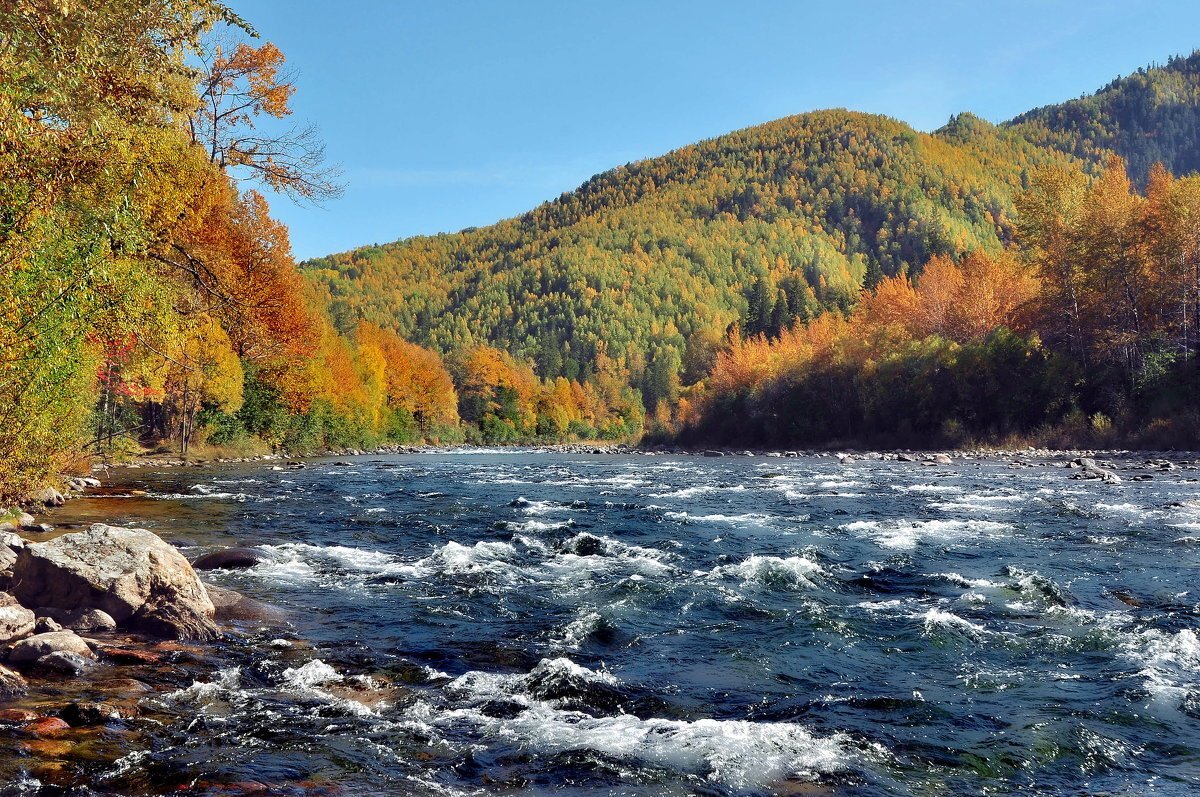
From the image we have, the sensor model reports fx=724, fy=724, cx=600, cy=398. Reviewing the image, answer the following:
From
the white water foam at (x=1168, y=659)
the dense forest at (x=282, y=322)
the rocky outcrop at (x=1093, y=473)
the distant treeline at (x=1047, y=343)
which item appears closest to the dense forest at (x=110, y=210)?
the dense forest at (x=282, y=322)

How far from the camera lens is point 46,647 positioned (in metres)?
7.73

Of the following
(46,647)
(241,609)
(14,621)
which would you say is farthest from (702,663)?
(14,621)

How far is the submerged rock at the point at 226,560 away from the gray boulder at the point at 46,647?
5298 millimetres

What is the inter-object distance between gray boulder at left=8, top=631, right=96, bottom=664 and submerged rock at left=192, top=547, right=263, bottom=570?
5.30m

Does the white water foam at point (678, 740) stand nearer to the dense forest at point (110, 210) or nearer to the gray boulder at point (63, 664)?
the gray boulder at point (63, 664)

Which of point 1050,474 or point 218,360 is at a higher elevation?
point 218,360

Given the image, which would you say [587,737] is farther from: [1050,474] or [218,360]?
[218,360]

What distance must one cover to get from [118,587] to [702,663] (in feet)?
24.6

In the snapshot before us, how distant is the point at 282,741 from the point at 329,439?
61.1m

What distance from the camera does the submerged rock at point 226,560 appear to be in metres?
13.3

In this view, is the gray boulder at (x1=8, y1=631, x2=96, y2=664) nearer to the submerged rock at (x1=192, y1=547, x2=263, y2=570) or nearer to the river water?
the river water

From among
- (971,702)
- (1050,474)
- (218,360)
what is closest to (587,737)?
(971,702)

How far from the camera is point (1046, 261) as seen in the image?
53.5m

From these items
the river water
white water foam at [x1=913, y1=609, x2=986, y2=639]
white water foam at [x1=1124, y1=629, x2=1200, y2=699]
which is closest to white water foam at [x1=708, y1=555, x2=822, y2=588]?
the river water
